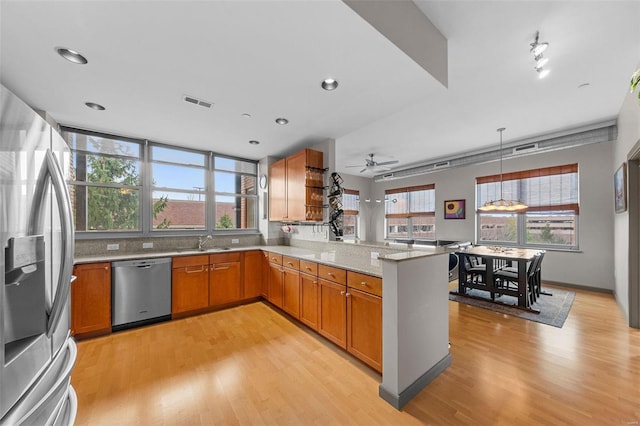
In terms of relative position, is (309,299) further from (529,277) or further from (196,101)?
(529,277)

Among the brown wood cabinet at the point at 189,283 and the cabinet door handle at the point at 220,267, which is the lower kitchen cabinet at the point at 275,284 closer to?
the cabinet door handle at the point at 220,267

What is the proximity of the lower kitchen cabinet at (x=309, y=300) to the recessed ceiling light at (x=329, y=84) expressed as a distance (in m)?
1.97

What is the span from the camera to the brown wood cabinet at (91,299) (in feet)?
9.11

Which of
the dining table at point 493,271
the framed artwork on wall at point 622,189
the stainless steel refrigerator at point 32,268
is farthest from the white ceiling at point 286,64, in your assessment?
the dining table at point 493,271

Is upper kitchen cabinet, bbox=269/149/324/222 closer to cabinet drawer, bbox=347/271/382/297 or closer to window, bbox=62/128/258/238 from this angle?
window, bbox=62/128/258/238

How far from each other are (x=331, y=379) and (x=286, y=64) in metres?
2.62

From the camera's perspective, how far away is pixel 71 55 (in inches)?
72.0

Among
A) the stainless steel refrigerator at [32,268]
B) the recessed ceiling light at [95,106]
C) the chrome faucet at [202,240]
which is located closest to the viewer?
the stainless steel refrigerator at [32,268]

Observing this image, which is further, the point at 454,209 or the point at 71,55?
the point at 454,209

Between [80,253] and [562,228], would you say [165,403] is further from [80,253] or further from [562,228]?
[562,228]

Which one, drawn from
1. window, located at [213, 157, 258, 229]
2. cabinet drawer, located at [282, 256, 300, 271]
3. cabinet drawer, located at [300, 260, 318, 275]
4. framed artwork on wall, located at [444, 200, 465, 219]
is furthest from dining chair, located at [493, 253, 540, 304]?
window, located at [213, 157, 258, 229]

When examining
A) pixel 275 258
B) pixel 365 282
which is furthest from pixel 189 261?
pixel 365 282

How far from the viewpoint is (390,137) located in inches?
190

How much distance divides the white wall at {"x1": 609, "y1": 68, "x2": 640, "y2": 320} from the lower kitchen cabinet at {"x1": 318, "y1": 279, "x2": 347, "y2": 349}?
3.65 metres
